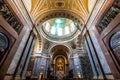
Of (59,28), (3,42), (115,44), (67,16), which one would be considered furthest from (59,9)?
(59,28)

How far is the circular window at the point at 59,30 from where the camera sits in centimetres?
1819

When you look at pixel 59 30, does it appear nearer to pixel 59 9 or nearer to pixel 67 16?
pixel 67 16

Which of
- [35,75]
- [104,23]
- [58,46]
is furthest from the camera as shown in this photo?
[58,46]

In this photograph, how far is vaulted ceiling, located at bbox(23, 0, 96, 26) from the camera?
29.5 ft

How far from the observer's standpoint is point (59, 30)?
69.0 ft

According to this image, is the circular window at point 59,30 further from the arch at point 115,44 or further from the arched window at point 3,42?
the arch at point 115,44

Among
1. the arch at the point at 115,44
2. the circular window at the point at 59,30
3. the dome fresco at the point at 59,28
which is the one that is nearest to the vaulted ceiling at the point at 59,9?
the arch at the point at 115,44

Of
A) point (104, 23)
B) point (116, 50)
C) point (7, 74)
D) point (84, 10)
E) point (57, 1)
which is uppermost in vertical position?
point (57, 1)

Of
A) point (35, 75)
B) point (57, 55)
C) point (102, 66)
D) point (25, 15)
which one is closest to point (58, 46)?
point (57, 55)

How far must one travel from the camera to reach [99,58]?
6.04m

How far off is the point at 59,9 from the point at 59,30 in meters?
10.6

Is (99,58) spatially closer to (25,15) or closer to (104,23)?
(104,23)

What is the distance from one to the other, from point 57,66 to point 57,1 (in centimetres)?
1614

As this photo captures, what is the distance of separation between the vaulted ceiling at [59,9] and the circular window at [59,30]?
7.34m
